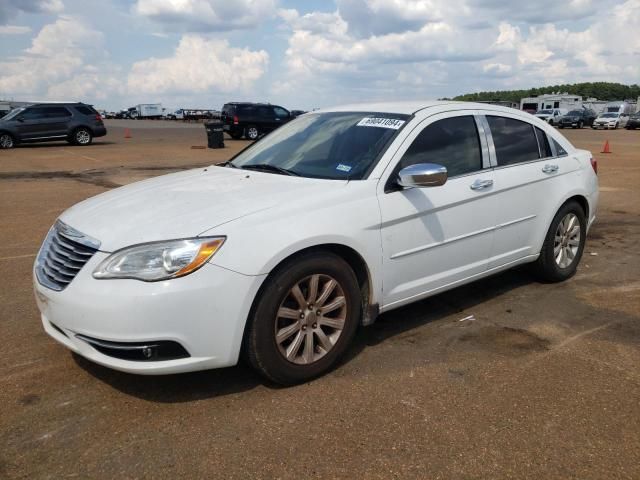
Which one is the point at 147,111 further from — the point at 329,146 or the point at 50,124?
the point at 329,146

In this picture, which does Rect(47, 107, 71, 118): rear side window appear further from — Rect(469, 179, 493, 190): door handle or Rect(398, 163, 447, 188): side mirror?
Rect(398, 163, 447, 188): side mirror

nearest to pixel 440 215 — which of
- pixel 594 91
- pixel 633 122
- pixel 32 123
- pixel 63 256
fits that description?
pixel 63 256

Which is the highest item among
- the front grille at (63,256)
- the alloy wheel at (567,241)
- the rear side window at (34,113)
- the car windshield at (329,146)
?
the rear side window at (34,113)

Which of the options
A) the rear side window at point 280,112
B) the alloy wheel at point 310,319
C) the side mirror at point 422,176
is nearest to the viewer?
the alloy wheel at point 310,319

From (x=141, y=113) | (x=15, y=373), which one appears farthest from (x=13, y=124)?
(x=141, y=113)

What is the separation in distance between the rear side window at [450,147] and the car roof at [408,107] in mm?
151

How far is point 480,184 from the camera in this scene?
4.27m

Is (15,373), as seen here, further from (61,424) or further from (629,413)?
(629,413)

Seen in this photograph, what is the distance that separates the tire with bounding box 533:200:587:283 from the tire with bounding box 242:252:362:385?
224 cm

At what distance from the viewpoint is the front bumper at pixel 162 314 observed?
290 centimetres

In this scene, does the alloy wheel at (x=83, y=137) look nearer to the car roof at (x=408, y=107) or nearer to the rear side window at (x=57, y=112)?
the rear side window at (x=57, y=112)

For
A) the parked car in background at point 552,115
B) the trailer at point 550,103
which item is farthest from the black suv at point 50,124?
the trailer at point 550,103

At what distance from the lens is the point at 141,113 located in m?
79.4

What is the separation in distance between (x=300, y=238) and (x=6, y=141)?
22.1m
